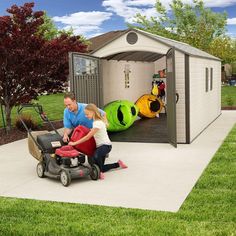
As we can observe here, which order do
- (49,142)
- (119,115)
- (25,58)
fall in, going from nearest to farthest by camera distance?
(49,142), (25,58), (119,115)

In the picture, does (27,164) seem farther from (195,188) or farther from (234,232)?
(234,232)

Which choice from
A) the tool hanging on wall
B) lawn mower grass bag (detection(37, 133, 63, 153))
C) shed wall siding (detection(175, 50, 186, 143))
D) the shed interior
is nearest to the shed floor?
the shed interior

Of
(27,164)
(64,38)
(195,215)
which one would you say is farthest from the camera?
(64,38)

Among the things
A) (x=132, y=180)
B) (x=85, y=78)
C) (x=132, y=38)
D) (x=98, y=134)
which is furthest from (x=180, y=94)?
(x=132, y=180)

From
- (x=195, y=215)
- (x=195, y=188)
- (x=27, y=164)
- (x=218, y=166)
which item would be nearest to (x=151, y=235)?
(x=195, y=215)

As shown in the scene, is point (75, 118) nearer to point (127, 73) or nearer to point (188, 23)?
point (127, 73)

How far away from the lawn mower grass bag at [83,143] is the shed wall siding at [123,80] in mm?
6843

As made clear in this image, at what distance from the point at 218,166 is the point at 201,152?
1663mm

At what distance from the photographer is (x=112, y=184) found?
753cm

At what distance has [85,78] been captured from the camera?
1212 centimetres

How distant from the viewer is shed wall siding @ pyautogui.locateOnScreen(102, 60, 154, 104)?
15.2 m

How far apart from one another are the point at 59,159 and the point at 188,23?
3567cm

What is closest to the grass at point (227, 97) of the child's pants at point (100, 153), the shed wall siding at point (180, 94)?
the shed wall siding at point (180, 94)

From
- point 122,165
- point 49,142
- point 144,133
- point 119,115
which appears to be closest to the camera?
point 49,142
